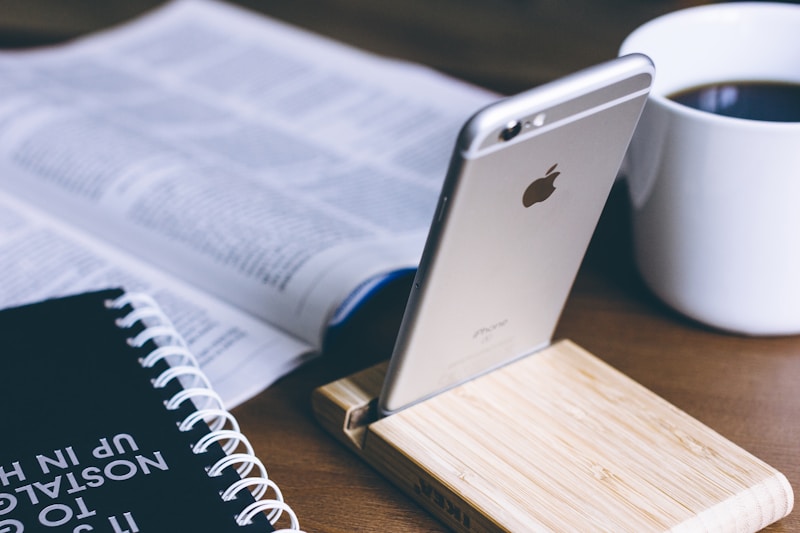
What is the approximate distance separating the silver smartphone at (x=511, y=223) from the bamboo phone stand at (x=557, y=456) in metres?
0.02

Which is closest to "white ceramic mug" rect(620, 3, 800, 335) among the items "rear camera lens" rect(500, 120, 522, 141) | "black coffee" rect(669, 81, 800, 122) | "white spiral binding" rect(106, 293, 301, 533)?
"black coffee" rect(669, 81, 800, 122)

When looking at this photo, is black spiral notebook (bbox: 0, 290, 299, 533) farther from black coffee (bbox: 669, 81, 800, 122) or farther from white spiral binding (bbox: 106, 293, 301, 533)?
black coffee (bbox: 669, 81, 800, 122)

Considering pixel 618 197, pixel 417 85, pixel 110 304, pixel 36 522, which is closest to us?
pixel 36 522

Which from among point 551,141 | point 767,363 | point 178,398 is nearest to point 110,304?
point 178,398

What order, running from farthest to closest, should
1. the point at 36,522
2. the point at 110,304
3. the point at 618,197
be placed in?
the point at 618,197 → the point at 110,304 → the point at 36,522

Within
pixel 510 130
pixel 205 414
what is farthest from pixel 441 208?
pixel 205 414

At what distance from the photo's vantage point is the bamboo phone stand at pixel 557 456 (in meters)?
0.40

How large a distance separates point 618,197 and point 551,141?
0.34 m

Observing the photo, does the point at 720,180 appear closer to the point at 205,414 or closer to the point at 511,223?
the point at 511,223

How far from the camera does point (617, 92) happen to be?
0.40 metres

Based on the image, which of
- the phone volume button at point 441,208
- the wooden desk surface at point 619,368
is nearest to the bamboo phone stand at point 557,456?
the wooden desk surface at point 619,368

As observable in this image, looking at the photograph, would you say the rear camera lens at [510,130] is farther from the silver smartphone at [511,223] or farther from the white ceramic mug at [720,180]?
the white ceramic mug at [720,180]

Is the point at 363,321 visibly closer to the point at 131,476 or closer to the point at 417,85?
the point at 131,476

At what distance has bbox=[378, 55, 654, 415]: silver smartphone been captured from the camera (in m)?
0.37
